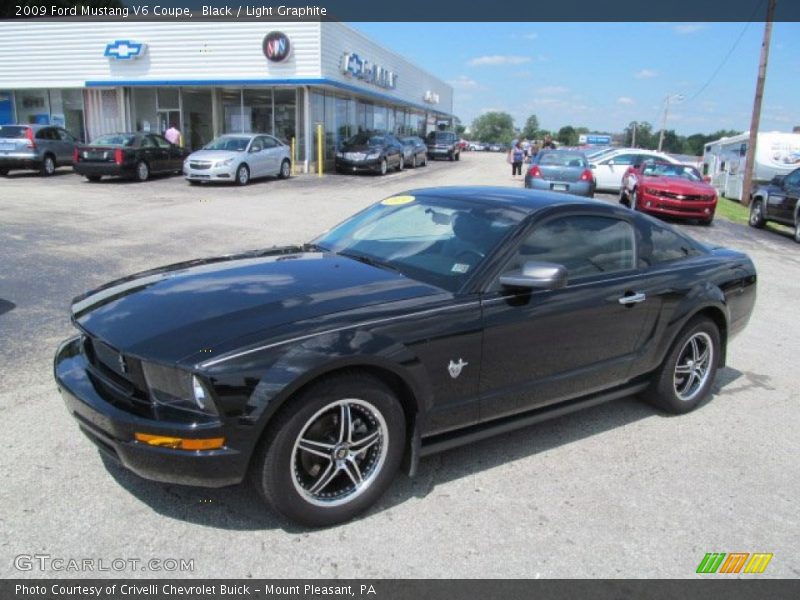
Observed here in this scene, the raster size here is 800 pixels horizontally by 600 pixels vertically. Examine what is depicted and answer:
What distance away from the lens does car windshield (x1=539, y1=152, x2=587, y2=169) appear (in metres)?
17.5

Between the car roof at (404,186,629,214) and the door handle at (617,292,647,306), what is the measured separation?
0.61 m

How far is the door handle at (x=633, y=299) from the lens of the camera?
405cm

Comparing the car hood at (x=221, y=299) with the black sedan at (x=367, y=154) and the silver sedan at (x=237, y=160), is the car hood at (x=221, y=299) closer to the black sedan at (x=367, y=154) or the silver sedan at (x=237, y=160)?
the silver sedan at (x=237, y=160)

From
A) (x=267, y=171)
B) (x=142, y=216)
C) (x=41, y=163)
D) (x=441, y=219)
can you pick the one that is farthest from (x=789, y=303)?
(x=41, y=163)

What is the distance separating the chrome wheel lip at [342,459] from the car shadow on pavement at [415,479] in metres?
0.16

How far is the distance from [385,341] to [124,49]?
28.7 m

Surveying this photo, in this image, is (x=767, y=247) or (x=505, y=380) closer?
(x=505, y=380)

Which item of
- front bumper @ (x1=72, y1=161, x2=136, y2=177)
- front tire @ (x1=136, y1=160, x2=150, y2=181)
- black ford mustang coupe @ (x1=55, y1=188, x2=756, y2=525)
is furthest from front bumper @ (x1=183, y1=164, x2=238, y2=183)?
black ford mustang coupe @ (x1=55, y1=188, x2=756, y2=525)

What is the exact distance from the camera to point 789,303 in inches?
329

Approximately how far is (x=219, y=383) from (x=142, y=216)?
38.7 ft

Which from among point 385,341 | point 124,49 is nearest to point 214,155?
point 124,49

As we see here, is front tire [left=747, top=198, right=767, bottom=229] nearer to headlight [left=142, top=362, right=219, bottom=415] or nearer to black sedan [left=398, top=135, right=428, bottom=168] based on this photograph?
black sedan [left=398, top=135, right=428, bottom=168]

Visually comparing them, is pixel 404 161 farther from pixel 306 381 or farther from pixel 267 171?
pixel 306 381
